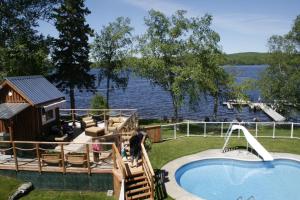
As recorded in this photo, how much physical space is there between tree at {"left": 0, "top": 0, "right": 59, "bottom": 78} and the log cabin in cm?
814

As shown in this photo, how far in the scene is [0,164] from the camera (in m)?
18.7

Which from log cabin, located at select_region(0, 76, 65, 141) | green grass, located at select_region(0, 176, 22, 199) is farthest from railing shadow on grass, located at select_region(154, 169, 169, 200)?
log cabin, located at select_region(0, 76, 65, 141)

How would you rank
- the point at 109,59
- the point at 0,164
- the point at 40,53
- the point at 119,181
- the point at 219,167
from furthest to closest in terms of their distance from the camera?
the point at 109,59 → the point at 40,53 → the point at 219,167 → the point at 0,164 → the point at 119,181

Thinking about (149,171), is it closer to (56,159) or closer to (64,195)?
(64,195)

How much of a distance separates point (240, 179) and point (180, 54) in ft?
47.2

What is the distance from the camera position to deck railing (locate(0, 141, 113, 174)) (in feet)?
57.6

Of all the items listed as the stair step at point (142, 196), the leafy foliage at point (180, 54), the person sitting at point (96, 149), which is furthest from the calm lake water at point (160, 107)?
the stair step at point (142, 196)

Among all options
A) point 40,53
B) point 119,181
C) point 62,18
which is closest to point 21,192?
point 119,181

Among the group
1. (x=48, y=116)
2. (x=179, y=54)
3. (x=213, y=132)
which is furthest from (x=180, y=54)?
(x=48, y=116)

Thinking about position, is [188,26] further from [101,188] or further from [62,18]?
[101,188]

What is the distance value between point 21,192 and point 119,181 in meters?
5.31

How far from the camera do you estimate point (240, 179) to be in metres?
20.8

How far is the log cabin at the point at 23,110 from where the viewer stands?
65.8 feet

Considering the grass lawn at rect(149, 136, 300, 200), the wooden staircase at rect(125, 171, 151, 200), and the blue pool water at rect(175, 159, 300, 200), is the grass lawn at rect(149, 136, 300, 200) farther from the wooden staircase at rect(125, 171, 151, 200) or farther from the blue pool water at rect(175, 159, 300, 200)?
the wooden staircase at rect(125, 171, 151, 200)
